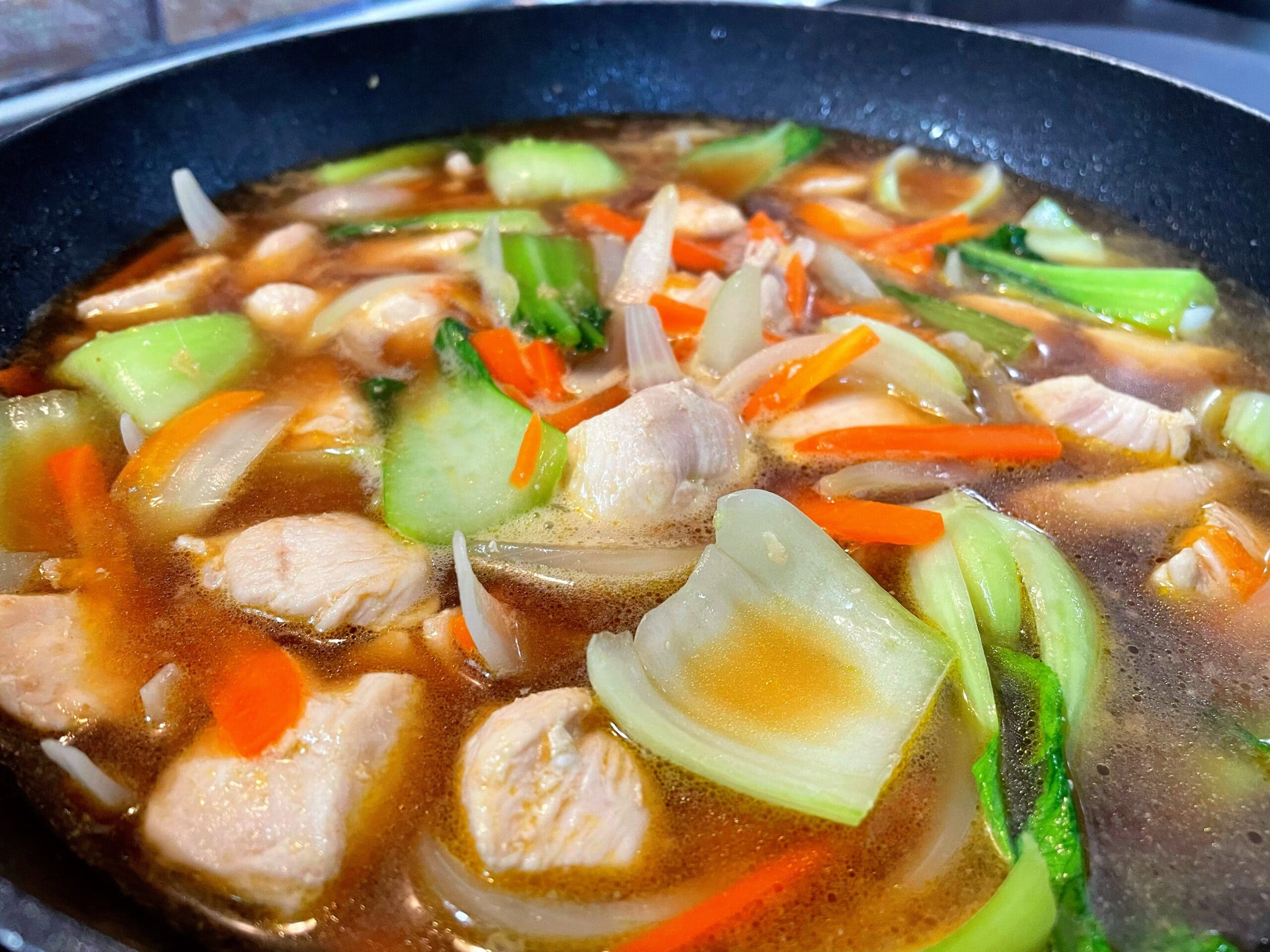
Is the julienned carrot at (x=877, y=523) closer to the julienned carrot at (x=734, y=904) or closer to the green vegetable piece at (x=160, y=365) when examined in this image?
the julienned carrot at (x=734, y=904)

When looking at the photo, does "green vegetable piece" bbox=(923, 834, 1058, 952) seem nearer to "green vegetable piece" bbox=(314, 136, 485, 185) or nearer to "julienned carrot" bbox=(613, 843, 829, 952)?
"julienned carrot" bbox=(613, 843, 829, 952)

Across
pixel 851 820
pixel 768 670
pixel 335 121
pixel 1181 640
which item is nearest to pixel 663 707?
pixel 768 670

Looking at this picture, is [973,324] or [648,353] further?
[973,324]

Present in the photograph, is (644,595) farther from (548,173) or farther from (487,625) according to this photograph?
(548,173)

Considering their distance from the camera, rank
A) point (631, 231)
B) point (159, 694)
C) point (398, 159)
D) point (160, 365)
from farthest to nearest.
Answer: point (398, 159)
point (631, 231)
point (160, 365)
point (159, 694)

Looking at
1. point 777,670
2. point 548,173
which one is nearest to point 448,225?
point 548,173

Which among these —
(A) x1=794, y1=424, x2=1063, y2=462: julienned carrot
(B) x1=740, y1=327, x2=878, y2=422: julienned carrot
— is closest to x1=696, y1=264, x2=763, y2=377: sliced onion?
(B) x1=740, y1=327, x2=878, y2=422: julienned carrot
